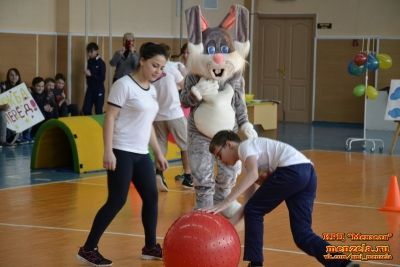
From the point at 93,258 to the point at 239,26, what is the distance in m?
3.67

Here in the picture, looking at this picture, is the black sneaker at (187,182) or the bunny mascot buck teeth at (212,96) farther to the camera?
the black sneaker at (187,182)

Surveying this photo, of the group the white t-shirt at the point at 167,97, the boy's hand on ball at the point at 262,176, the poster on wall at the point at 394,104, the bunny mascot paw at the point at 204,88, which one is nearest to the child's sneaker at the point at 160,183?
the white t-shirt at the point at 167,97

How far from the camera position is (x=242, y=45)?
10180mm

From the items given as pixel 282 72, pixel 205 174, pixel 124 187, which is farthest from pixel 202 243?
pixel 282 72

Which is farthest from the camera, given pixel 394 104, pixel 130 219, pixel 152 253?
pixel 394 104

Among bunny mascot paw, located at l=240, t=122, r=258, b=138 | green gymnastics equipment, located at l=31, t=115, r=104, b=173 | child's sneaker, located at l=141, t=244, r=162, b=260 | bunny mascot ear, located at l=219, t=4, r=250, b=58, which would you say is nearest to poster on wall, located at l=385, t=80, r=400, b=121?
green gymnastics equipment, located at l=31, t=115, r=104, b=173

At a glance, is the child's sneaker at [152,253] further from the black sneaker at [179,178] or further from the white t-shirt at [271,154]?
the black sneaker at [179,178]

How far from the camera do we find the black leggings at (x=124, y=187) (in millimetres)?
7742

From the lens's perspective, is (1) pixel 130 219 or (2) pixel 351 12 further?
(2) pixel 351 12

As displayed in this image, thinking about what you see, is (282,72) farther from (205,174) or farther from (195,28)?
(205,174)

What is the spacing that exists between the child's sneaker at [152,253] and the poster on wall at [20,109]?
9684 millimetres

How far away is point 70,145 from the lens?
1459cm

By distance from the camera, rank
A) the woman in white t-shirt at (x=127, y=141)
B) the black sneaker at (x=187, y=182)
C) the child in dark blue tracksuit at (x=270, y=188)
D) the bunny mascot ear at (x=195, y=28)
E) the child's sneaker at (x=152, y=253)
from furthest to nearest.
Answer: the black sneaker at (x=187, y=182) < the bunny mascot ear at (x=195, y=28) < the child's sneaker at (x=152, y=253) < the woman in white t-shirt at (x=127, y=141) < the child in dark blue tracksuit at (x=270, y=188)

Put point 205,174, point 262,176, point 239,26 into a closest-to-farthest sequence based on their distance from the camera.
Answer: point 262,176 < point 205,174 < point 239,26
